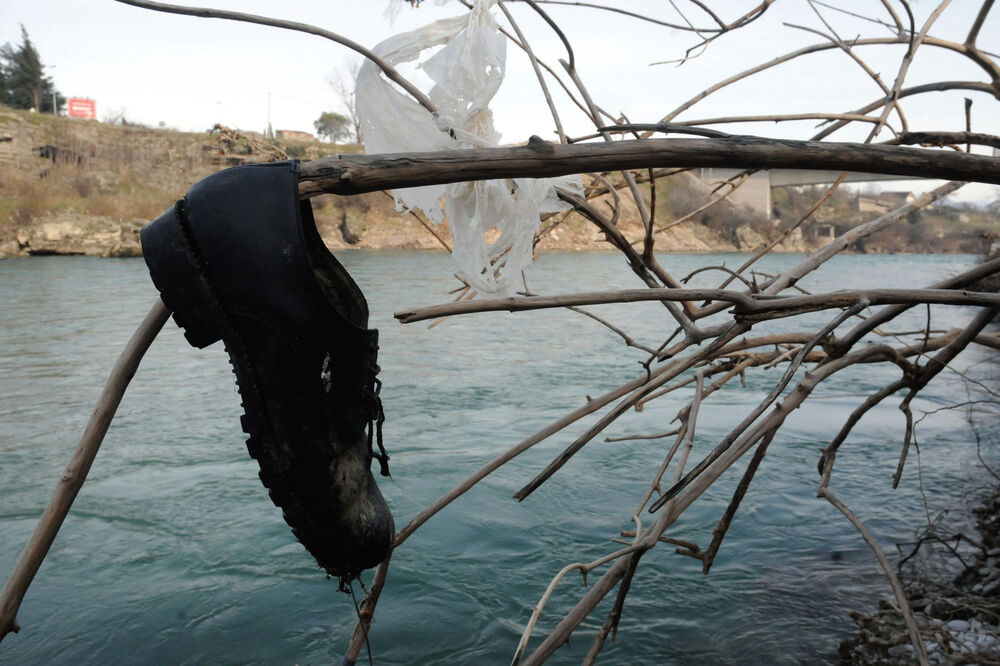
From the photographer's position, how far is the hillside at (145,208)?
100ft

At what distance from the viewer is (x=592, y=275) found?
23.4 metres

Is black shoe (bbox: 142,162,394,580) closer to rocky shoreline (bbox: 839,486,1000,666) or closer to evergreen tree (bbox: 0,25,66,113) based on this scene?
rocky shoreline (bbox: 839,486,1000,666)

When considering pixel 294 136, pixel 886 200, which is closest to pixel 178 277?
pixel 886 200

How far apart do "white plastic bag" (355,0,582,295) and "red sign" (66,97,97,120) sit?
201 ft

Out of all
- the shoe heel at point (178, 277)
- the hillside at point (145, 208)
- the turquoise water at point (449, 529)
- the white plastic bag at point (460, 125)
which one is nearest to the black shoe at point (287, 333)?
the shoe heel at point (178, 277)

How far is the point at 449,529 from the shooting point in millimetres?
4363

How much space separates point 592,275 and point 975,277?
2174 centimetres

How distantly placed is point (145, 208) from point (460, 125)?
1574 inches

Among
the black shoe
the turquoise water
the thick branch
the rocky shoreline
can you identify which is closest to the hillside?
the turquoise water

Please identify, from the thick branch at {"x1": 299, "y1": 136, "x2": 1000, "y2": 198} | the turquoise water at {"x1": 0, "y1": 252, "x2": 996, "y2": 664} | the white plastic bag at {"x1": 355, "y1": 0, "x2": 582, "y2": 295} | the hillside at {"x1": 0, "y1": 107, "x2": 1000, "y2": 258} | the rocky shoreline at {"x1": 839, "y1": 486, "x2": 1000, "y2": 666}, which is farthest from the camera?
the hillside at {"x1": 0, "y1": 107, "x2": 1000, "y2": 258}

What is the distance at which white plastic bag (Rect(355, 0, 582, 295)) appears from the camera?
150 centimetres

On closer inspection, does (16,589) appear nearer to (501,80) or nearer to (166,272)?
(166,272)

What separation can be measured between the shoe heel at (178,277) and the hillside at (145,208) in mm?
24799

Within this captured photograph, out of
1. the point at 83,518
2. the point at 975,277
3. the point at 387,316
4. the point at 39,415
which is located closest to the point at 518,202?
the point at 975,277
